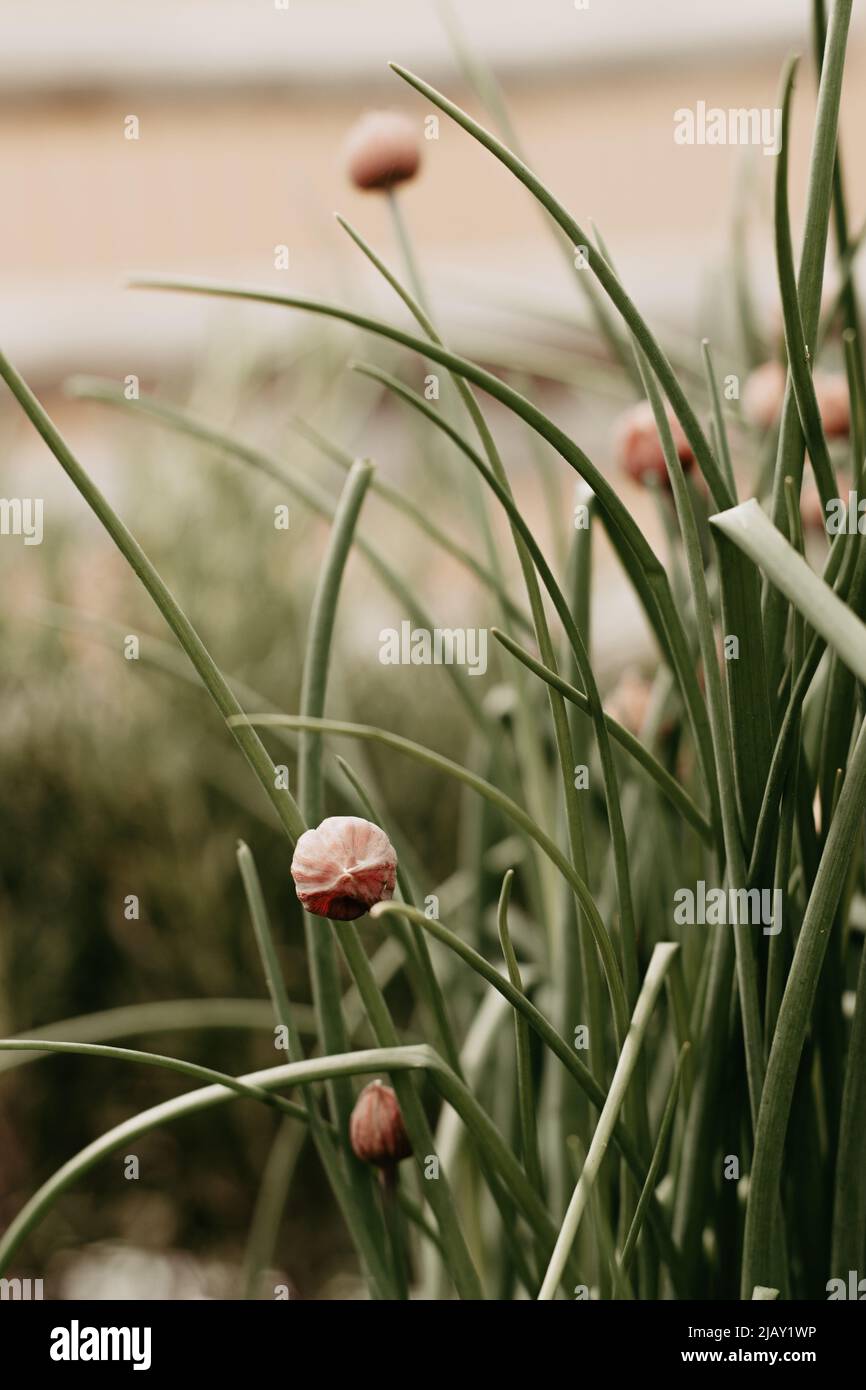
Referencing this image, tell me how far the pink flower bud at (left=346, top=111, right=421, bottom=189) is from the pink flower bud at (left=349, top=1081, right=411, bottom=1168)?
0.19m

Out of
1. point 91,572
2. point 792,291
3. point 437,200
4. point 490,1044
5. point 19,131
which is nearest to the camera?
point 792,291

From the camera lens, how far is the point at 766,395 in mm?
284

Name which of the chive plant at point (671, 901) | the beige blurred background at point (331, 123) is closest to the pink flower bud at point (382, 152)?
the chive plant at point (671, 901)

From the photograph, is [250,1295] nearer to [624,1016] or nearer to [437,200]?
[624,1016]

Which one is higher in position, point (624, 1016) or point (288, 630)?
point (288, 630)

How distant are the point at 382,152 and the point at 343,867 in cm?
16

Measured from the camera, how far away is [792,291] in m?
0.17

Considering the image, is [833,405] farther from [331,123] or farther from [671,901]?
[331,123]

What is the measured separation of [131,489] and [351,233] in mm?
528

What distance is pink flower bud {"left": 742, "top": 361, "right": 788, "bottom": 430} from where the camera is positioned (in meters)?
0.28

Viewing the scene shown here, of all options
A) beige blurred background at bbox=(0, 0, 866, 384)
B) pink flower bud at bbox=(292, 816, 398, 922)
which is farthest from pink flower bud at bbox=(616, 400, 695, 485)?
beige blurred background at bbox=(0, 0, 866, 384)

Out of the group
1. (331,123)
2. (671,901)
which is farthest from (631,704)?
(331,123)
